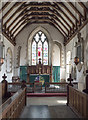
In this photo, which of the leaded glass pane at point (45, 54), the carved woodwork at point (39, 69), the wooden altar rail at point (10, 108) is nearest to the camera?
the wooden altar rail at point (10, 108)

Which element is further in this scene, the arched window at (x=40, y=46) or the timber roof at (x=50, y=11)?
the arched window at (x=40, y=46)

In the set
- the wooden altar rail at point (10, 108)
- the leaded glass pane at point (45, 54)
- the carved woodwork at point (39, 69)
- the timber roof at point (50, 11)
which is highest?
the timber roof at point (50, 11)

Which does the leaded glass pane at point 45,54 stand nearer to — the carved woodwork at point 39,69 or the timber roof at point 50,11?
the carved woodwork at point 39,69

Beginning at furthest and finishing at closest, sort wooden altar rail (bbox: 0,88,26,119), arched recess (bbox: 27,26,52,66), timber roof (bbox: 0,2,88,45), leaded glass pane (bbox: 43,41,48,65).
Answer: leaded glass pane (bbox: 43,41,48,65) → arched recess (bbox: 27,26,52,66) → timber roof (bbox: 0,2,88,45) → wooden altar rail (bbox: 0,88,26,119)

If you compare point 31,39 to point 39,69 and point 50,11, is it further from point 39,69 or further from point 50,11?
point 50,11

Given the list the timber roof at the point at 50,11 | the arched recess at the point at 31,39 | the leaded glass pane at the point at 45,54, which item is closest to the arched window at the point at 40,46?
the leaded glass pane at the point at 45,54

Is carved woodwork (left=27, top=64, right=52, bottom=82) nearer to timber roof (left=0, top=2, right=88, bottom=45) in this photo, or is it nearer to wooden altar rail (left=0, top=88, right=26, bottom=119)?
timber roof (left=0, top=2, right=88, bottom=45)

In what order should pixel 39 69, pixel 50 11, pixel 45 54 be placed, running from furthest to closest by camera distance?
pixel 45 54, pixel 39 69, pixel 50 11

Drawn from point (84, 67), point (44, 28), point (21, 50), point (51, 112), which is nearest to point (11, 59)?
point (21, 50)

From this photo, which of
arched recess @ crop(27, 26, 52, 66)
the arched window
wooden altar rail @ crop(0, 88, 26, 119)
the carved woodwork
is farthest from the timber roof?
wooden altar rail @ crop(0, 88, 26, 119)

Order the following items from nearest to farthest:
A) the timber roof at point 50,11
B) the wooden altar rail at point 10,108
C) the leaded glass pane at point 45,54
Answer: the wooden altar rail at point 10,108 < the timber roof at point 50,11 < the leaded glass pane at point 45,54

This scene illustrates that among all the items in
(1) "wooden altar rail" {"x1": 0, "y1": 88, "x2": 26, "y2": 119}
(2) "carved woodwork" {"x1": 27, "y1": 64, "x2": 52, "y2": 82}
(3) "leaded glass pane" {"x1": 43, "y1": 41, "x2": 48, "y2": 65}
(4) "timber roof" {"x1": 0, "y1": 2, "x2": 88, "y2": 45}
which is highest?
(4) "timber roof" {"x1": 0, "y1": 2, "x2": 88, "y2": 45}

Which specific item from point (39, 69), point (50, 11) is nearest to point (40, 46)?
point (39, 69)

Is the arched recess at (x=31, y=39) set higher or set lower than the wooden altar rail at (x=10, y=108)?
higher
